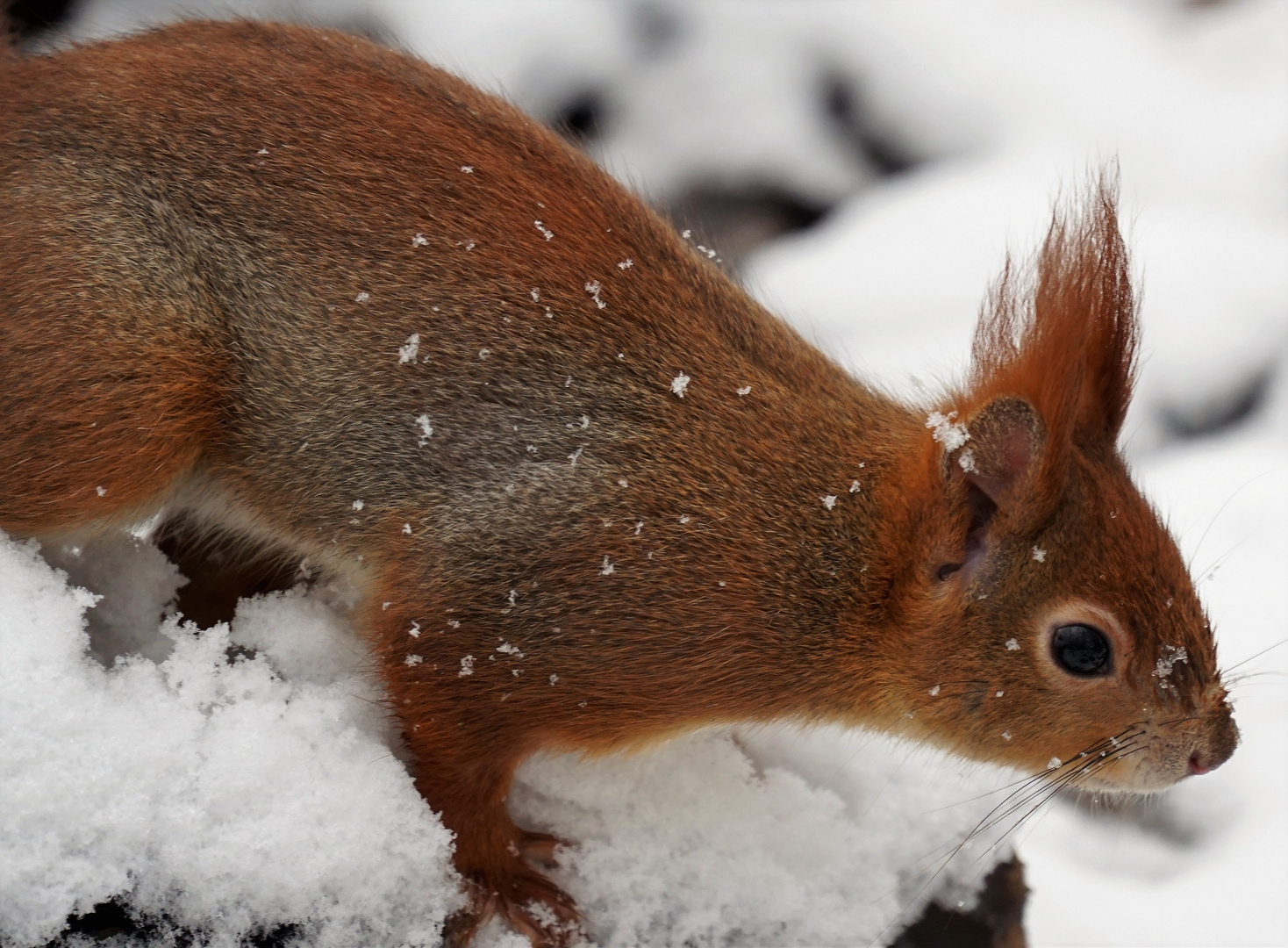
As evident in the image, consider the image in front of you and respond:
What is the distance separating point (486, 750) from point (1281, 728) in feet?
8.00

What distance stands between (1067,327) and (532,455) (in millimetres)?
875

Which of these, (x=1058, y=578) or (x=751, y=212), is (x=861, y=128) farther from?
(x=1058, y=578)

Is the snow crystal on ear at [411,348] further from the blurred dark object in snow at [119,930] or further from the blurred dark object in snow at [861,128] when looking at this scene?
the blurred dark object in snow at [861,128]

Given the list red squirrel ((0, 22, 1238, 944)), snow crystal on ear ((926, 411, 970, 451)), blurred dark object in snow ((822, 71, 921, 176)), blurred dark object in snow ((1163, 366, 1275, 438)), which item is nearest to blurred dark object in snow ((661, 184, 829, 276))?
blurred dark object in snow ((822, 71, 921, 176))

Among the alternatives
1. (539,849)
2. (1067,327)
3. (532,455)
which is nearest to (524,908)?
(539,849)

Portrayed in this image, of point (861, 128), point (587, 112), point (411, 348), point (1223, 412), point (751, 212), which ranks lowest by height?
point (411, 348)

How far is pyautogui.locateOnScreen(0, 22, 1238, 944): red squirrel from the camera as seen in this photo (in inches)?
89.9

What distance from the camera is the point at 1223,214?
455cm

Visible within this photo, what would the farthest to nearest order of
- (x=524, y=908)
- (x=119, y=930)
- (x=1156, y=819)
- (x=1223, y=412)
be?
1. (x=1223, y=412)
2. (x=1156, y=819)
3. (x=524, y=908)
4. (x=119, y=930)

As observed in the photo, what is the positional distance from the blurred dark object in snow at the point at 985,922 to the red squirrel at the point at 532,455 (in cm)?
54

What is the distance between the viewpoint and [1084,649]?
2262mm

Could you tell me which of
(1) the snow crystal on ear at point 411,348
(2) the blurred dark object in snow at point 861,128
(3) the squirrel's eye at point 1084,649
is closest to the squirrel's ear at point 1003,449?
(3) the squirrel's eye at point 1084,649

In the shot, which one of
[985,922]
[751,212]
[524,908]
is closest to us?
[524,908]

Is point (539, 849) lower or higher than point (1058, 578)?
lower
